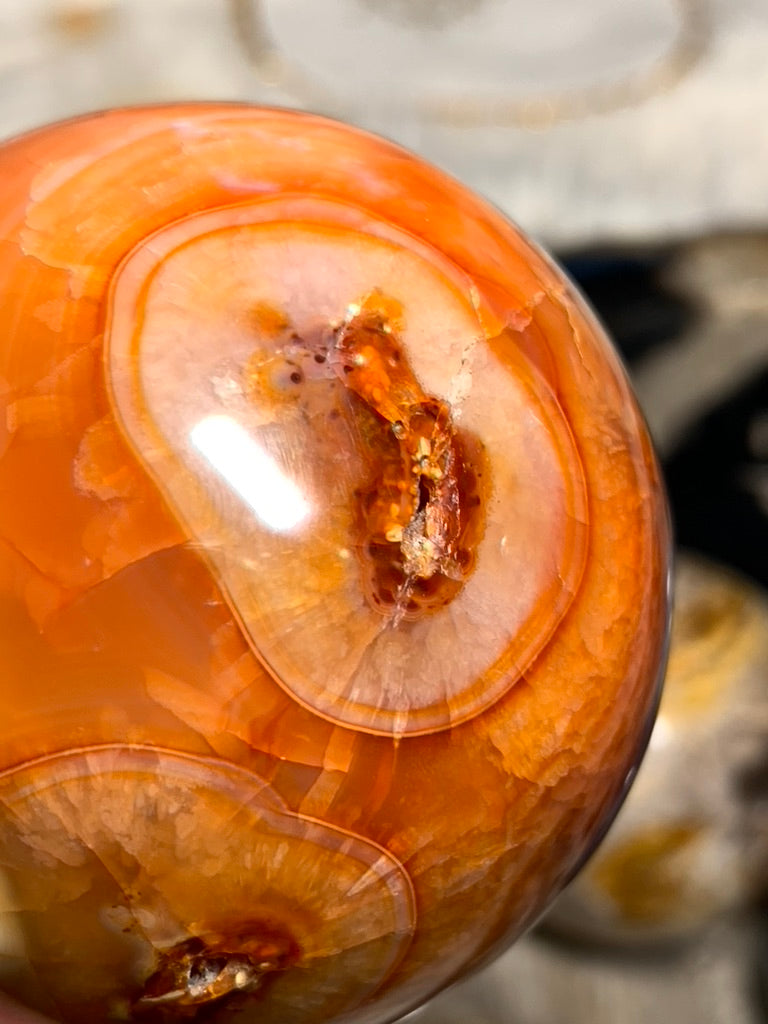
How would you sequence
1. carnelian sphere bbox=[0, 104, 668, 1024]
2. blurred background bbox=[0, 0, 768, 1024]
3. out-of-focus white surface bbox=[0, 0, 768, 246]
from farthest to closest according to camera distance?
1. out-of-focus white surface bbox=[0, 0, 768, 246]
2. blurred background bbox=[0, 0, 768, 1024]
3. carnelian sphere bbox=[0, 104, 668, 1024]

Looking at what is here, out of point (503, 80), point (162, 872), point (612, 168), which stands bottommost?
point (162, 872)

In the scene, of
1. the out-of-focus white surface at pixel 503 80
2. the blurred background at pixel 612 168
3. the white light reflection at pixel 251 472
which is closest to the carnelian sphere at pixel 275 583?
the white light reflection at pixel 251 472

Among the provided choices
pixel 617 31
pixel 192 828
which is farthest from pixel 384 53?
pixel 192 828

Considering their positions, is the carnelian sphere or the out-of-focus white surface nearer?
the carnelian sphere

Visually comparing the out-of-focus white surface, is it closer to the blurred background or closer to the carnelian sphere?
the blurred background

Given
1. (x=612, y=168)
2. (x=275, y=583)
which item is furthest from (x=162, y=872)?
(x=612, y=168)

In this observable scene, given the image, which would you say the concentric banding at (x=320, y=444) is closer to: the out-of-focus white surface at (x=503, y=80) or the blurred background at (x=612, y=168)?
the blurred background at (x=612, y=168)

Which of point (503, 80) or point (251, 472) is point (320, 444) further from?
point (503, 80)

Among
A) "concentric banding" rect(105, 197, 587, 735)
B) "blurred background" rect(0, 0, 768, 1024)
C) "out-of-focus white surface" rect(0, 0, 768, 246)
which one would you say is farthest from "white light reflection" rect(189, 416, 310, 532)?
"out-of-focus white surface" rect(0, 0, 768, 246)
